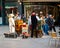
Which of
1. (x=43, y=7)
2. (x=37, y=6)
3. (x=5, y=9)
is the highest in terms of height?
(x=37, y=6)

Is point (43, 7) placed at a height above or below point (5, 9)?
above

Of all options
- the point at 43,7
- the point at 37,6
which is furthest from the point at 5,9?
the point at 43,7

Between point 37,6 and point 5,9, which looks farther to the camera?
point 5,9

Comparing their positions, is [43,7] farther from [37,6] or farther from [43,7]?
[37,6]

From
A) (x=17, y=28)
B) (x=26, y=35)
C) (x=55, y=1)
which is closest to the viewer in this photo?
(x=26, y=35)

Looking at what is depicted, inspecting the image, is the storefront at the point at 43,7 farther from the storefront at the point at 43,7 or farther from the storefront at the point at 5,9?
the storefront at the point at 5,9

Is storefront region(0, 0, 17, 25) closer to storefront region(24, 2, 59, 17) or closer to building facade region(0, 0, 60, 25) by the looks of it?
building facade region(0, 0, 60, 25)

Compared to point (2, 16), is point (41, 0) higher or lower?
higher

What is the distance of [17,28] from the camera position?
23797 millimetres

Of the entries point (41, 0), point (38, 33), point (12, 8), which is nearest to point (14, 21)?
point (38, 33)

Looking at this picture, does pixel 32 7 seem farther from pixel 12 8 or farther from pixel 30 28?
pixel 30 28

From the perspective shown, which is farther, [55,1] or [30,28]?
[55,1]

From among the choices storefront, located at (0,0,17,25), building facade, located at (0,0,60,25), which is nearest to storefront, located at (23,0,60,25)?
building facade, located at (0,0,60,25)

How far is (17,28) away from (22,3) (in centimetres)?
1639
